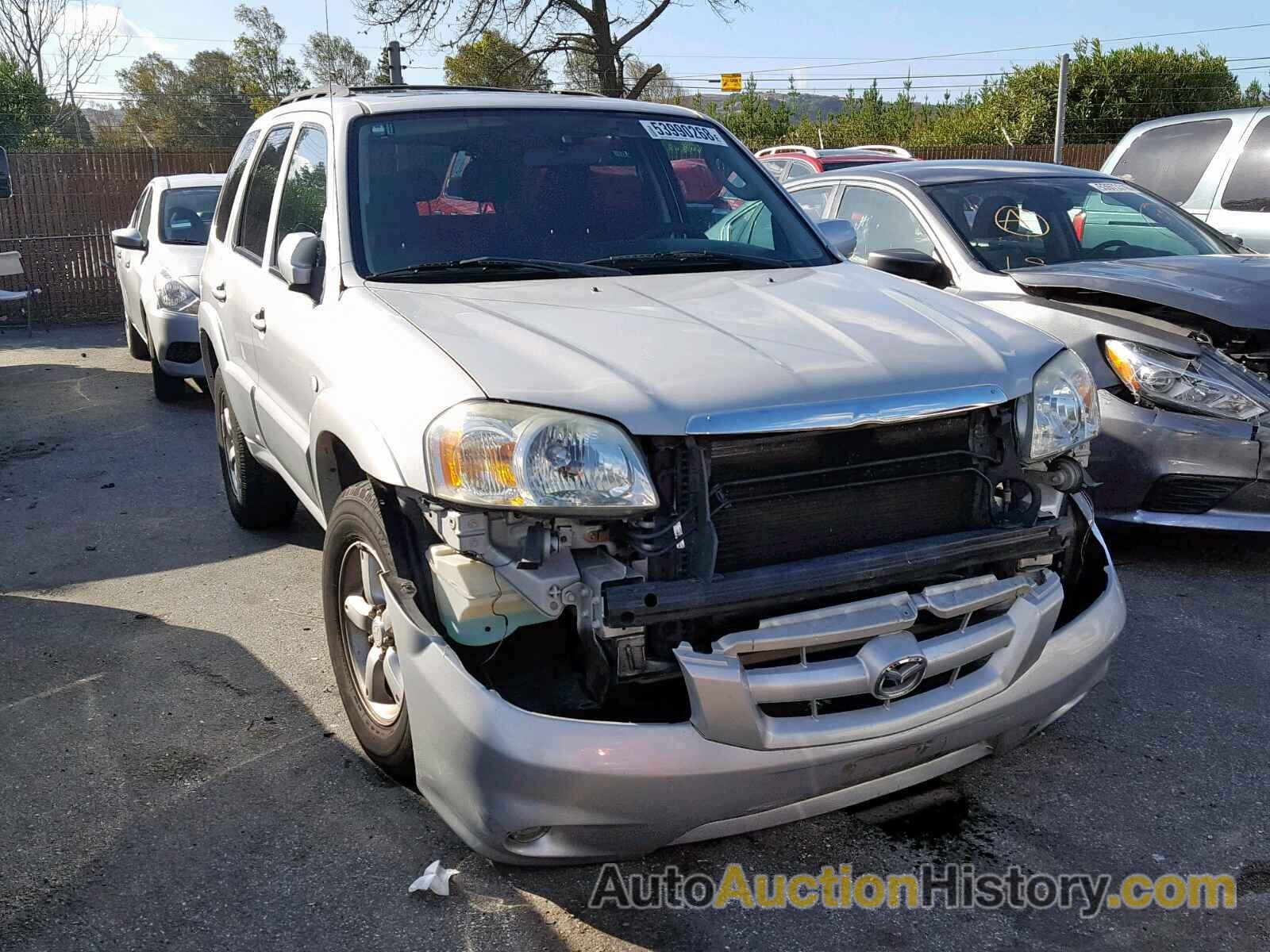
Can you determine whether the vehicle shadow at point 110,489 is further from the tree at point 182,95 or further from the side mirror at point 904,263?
the tree at point 182,95

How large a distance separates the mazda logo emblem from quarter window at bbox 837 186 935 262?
12.0ft

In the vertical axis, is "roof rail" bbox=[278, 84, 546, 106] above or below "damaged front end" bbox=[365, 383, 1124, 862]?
above

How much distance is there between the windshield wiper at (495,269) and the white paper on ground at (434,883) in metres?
1.69

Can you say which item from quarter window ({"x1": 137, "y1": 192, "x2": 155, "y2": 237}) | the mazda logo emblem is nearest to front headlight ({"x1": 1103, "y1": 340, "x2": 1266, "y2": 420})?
the mazda logo emblem

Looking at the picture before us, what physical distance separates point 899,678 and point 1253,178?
23.6ft

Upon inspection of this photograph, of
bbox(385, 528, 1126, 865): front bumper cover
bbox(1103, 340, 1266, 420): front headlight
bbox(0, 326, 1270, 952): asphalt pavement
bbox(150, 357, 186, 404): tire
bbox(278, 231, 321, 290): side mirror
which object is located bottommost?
bbox(0, 326, 1270, 952): asphalt pavement

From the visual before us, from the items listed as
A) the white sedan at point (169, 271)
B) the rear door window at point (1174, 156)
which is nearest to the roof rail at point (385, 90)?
the white sedan at point (169, 271)

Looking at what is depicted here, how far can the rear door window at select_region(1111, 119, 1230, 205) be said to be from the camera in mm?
8586

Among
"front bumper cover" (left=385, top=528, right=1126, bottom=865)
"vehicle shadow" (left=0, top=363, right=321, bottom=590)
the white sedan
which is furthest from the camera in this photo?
the white sedan

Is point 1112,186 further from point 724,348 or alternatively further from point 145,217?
point 145,217

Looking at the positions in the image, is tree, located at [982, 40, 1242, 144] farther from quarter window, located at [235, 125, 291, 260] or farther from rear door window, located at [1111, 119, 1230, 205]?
quarter window, located at [235, 125, 291, 260]

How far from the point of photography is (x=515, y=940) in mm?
2629

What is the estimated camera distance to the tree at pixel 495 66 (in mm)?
31297

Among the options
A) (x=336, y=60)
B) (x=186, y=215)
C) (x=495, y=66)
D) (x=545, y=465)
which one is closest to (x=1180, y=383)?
(x=545, y=465)
